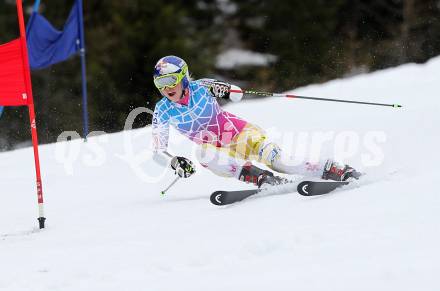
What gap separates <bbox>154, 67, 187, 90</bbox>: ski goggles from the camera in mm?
5914

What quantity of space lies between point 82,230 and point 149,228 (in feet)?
1.91

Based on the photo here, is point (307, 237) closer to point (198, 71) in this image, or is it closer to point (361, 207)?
point (361, 207)

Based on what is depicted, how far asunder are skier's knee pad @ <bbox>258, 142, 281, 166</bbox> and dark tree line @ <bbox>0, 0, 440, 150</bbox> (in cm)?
1179

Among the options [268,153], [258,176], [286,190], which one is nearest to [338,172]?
[286,190]

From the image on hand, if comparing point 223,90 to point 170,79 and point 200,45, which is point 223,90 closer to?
point 170,79

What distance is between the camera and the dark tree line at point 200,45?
18312mm

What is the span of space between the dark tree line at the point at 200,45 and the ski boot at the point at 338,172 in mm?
12174

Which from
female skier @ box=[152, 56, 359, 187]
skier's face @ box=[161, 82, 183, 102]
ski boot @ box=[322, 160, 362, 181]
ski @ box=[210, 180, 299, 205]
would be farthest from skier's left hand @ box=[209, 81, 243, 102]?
ski boot @ box=[322, 160, 362, 181]

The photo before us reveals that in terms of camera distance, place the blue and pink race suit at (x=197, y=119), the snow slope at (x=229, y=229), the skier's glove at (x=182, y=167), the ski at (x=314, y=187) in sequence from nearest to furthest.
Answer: the snow slope at (x=229, y=229), the ski at (x=314, y=187), the skier's glove at (x=182, y=167), the blue and pink race suit at (x=197, y=119)

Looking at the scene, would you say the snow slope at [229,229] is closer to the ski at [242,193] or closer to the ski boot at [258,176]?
the ski at [242,193]

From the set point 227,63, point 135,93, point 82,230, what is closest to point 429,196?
point 82,230

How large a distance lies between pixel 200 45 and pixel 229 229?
15851 mm

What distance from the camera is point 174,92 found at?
602 cm

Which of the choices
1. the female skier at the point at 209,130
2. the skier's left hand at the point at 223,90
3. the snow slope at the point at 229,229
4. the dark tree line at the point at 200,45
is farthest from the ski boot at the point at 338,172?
the dark tree line at the point at 200,45
